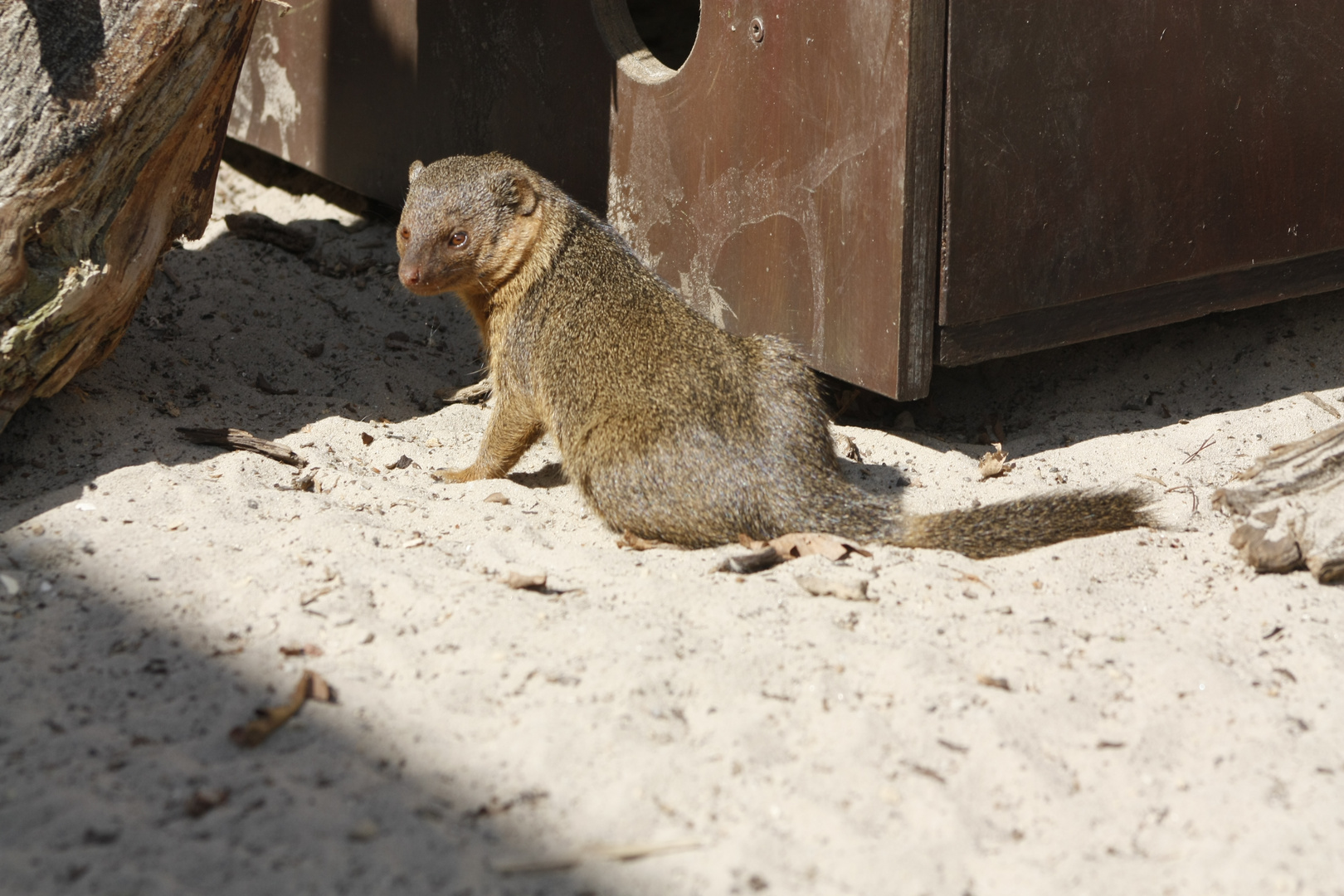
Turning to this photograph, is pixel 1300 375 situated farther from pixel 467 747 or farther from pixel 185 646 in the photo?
pixel 185 646

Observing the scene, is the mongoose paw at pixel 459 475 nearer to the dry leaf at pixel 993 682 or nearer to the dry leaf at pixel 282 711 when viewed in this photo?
the dry leaf at pixel 282 711

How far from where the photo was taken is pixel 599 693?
8.23 feet

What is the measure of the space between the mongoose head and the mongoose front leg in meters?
0.48

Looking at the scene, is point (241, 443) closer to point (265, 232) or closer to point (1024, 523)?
point (265, 232)

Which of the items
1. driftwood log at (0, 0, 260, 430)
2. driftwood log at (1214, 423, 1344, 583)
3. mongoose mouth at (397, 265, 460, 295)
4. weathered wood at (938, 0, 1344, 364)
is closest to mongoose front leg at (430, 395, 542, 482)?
mongoose mouth at (397, 265, 460, 295)

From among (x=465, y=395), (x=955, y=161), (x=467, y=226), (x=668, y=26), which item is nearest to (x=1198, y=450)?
(x=955, y=161)

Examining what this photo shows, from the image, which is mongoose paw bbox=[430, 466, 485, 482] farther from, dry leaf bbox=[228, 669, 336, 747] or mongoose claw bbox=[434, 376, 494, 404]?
dry leaf bbox=[228, 669, 336, 747]

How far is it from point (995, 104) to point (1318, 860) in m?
2.45

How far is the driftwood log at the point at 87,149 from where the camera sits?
3.21 meters

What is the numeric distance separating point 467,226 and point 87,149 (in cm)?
123

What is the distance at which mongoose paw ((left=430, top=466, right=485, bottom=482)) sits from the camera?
4027mm

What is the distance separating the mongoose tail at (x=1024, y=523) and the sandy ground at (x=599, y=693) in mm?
63

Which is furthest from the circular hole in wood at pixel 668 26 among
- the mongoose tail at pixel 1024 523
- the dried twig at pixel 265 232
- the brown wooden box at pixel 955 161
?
the mongoose tail at pixel 1024 523

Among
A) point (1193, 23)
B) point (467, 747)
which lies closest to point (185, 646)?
point (467, 747)
